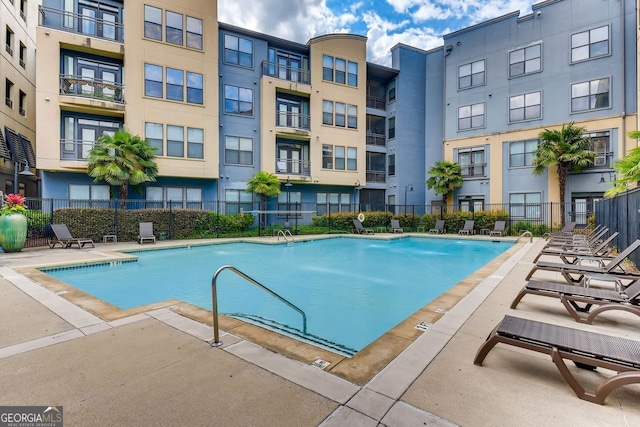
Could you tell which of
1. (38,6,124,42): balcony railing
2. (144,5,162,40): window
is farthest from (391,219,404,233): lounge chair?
(38,6,124,42): balcony railing

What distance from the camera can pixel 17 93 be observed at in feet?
57.9

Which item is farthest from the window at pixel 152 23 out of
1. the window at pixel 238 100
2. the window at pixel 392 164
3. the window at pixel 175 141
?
the window at pixel 392 164

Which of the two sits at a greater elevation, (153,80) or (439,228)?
(153,80)

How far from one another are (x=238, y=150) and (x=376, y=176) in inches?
451

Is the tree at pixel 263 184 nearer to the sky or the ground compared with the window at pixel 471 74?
nearer to the ground

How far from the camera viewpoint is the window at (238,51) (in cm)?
1905

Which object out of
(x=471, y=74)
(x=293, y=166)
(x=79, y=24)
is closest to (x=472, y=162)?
(x=471, y=74)

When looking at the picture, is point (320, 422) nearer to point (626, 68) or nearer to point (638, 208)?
point (638, 208)

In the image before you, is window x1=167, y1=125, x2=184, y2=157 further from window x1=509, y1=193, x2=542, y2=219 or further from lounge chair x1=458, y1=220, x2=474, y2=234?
window x1=509, y1=193, x2=542, y2=219

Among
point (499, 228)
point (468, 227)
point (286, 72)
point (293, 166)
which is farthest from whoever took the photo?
point (293, 166)

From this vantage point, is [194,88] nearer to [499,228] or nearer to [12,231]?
[12,231]

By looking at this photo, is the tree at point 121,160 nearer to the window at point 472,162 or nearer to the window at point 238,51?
the window at point 238,51

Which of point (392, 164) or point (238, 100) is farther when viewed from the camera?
point (392, 164)

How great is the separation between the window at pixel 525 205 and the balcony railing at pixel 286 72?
15.5m
